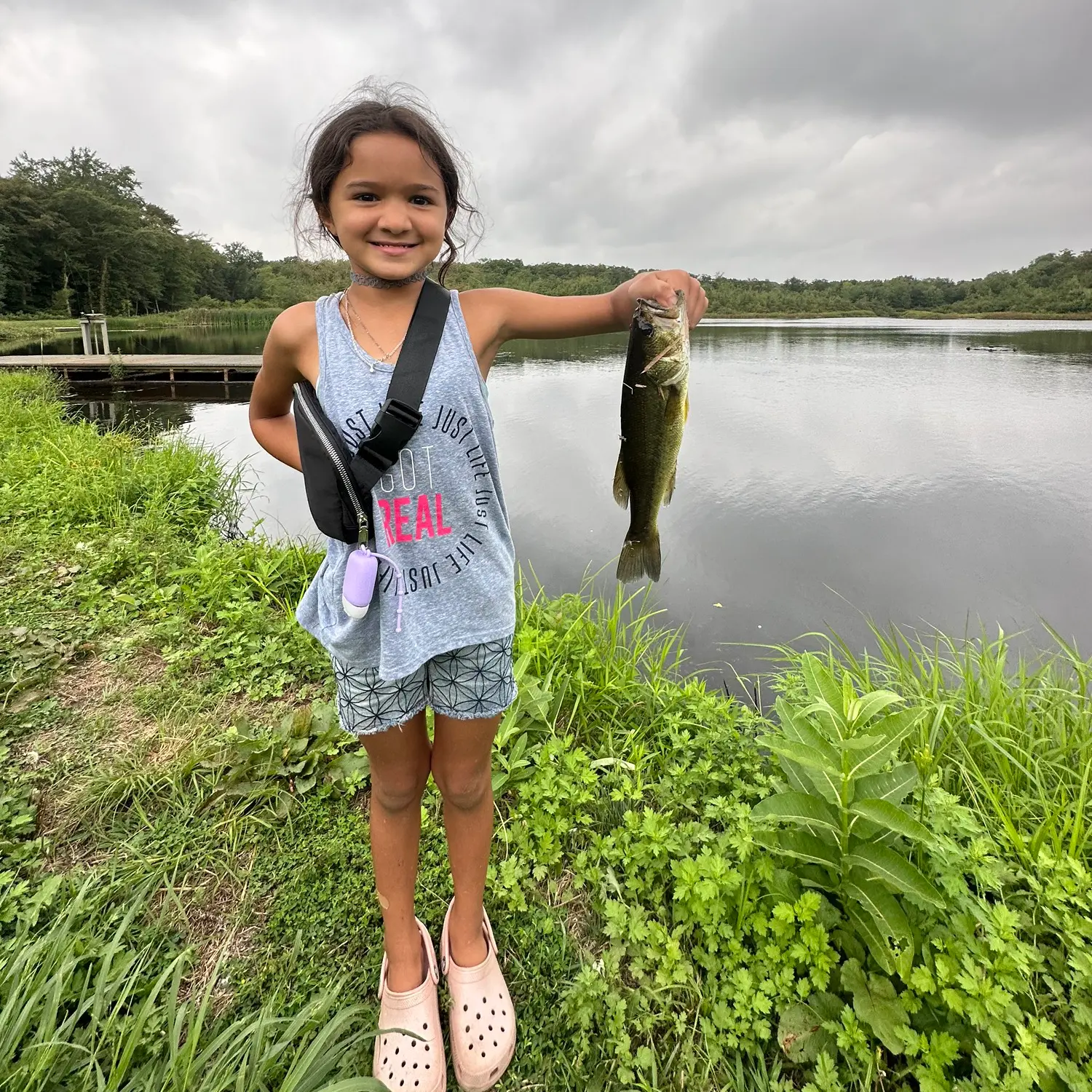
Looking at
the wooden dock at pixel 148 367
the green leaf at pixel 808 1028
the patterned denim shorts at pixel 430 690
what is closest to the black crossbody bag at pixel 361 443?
the patterned denim shorts at pixel 430 690

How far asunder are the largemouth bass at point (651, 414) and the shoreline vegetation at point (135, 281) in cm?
3775

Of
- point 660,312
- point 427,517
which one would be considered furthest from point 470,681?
point 660,312

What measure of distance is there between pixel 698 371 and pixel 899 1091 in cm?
1969

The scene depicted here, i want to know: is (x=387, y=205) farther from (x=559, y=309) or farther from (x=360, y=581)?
(x=360, y=581)

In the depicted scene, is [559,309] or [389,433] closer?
[389,433]

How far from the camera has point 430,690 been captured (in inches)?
58.5

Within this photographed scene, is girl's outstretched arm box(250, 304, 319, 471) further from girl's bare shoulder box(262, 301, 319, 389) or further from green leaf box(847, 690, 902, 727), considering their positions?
green leaf box(847, 690, 902, 727)

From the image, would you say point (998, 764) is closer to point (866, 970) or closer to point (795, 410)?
point (866, 970)

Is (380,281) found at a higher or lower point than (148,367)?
lower

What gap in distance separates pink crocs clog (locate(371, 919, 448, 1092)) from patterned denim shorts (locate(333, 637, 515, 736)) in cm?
78

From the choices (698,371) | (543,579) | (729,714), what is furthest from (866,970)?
(698,371)

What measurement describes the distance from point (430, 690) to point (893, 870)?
133 cm

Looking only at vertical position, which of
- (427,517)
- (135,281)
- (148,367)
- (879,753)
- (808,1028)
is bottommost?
(808,1028)

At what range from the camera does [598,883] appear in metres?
2.02
